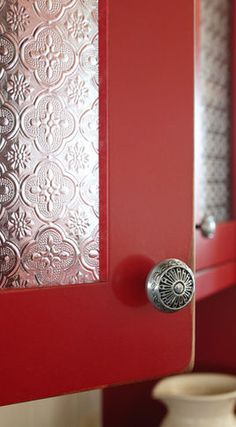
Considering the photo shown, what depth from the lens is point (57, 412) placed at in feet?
3.32

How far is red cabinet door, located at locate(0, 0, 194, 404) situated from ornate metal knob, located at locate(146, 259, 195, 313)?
1 centimetres

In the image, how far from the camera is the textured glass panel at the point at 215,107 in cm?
93

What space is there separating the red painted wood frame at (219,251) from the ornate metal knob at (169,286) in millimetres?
271

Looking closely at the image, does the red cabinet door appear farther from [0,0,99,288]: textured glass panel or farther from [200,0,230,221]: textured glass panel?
[200,0,230,221]: textured glass panel

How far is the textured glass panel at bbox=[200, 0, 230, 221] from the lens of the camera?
93 centimetres

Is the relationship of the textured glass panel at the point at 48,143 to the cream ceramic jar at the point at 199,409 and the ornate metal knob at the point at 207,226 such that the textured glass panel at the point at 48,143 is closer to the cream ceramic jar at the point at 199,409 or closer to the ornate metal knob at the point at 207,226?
the ornate metal knob at the point at 207,226

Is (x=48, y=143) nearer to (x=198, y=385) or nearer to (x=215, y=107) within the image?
(x=215, y=107)

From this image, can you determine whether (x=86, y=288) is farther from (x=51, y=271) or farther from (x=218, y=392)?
(x=218, y=392)

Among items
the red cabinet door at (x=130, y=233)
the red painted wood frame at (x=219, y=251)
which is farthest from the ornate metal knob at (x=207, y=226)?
the red cabinet door at (x=130, y=233)

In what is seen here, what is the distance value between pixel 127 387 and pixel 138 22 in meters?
0.74

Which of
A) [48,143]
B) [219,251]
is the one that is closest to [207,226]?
[219,251]

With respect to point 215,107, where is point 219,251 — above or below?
below

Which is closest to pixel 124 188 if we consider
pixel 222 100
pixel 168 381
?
pixel 222 100

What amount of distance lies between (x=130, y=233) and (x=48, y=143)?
0.09m
